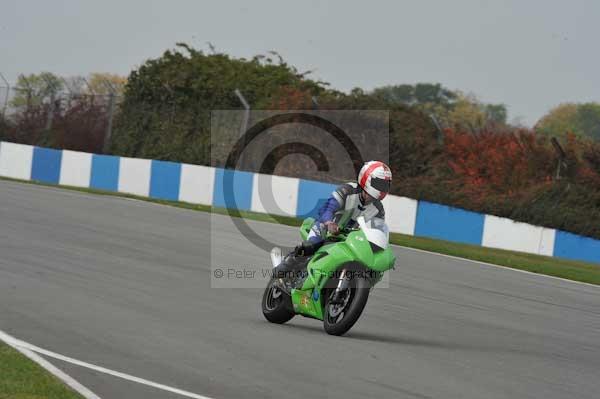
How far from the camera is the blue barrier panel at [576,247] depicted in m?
23.9

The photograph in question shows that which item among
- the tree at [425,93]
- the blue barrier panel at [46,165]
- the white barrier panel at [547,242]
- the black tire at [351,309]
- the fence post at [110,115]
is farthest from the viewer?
the tree at [425,93]

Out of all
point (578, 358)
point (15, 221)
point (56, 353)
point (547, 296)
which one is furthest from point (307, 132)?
point (56, 353)

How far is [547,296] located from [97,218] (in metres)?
8.39

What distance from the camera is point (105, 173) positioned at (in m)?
32.1

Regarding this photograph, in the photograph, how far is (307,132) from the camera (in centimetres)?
3108

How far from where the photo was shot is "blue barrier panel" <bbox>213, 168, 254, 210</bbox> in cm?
2811

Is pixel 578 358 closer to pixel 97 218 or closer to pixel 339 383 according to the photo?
pixel 339 383

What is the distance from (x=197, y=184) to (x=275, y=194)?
270cm

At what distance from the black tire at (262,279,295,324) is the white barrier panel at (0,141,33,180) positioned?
25.5 m

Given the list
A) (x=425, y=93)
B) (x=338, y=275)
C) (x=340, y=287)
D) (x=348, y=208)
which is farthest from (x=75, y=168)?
(x=425, y=93)

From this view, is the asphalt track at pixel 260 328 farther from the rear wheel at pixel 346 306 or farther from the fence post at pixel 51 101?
the fence post at pixel 51 101

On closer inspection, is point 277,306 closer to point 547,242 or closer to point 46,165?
point 547,242

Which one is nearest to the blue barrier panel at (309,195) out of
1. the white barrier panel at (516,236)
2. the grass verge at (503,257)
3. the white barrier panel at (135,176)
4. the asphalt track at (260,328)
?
the grass verge at (503,257)

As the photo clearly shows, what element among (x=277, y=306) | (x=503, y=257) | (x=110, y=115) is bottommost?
(x=503, y=257)
